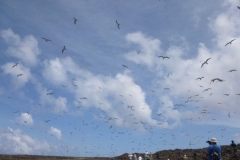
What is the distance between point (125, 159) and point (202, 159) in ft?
95.8

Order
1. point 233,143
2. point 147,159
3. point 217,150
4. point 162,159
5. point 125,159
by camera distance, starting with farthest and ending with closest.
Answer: point 125,159
point 162,159
point 147,159
point 233,143
point 217,150

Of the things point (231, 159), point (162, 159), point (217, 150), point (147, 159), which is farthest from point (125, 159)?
point (217, 150)

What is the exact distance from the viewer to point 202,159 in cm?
3644

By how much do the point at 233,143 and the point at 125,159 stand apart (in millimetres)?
37920

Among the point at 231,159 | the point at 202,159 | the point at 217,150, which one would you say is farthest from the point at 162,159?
the point at 217,150

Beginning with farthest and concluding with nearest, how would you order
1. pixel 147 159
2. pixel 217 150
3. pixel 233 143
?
pixel 147 159, pixel 233 143, pixel 217 150

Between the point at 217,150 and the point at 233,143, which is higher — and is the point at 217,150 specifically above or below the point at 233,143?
below

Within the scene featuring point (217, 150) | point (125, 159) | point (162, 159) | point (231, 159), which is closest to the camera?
point (217, 150)

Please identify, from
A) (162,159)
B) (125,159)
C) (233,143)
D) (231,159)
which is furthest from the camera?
(125,159)

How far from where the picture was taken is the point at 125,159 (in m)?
62.2

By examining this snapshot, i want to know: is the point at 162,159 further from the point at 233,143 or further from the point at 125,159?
the point at 233,143

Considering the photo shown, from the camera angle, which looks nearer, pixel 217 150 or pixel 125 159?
pixel 217 150

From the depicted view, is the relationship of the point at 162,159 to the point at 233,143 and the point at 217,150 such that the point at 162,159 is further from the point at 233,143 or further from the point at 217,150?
the point at 217,150

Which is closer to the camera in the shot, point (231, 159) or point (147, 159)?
point (231, 159)
